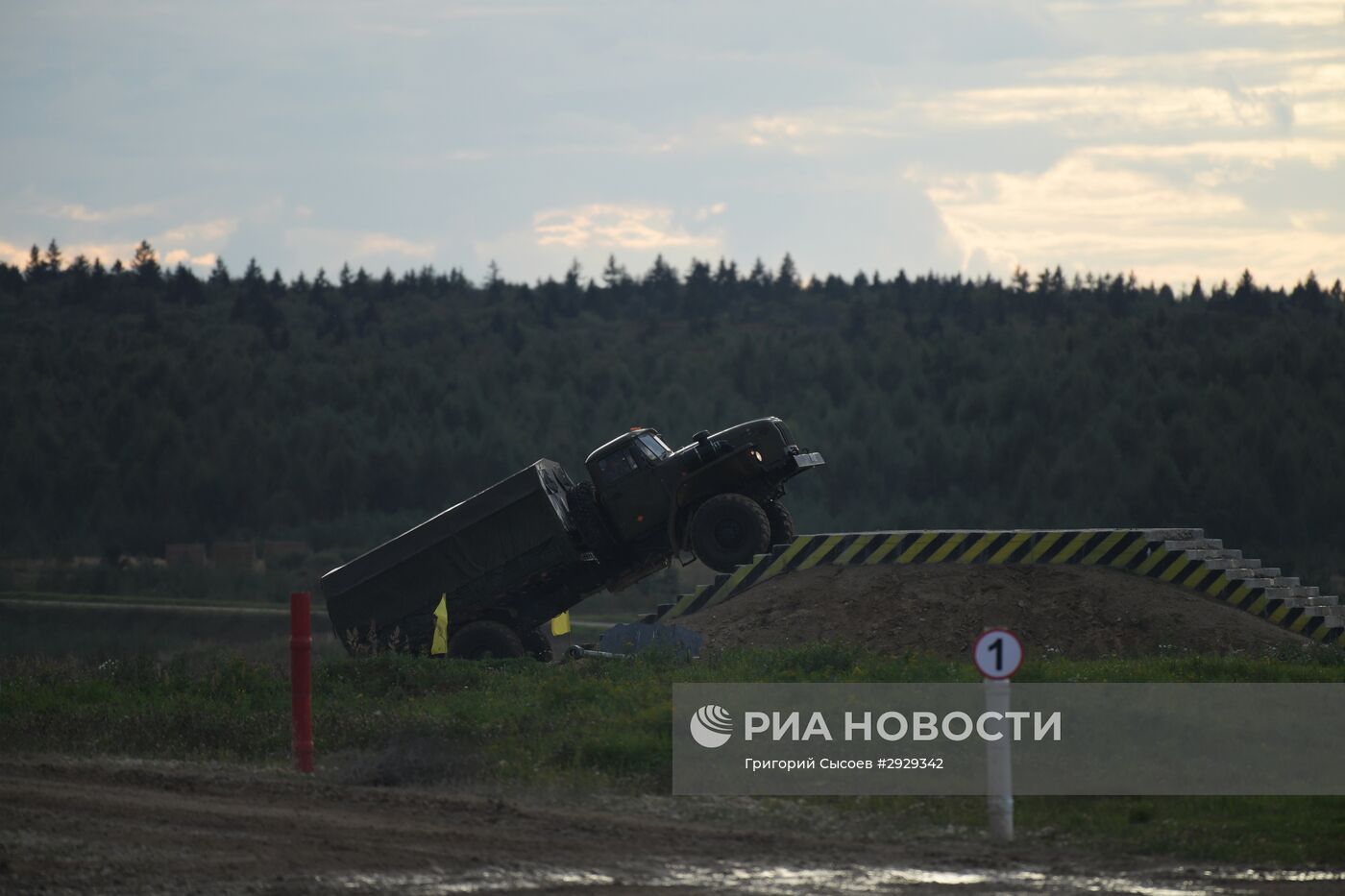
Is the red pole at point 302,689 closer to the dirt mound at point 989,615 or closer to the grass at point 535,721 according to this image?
the grass at point 535,721

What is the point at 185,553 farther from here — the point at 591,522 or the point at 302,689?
the point at 302,689

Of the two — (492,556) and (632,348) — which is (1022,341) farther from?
(492,556)

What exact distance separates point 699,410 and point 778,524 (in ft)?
163

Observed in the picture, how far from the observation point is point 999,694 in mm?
8719

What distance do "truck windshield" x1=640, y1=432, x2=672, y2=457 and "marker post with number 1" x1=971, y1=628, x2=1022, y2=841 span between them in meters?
13.0

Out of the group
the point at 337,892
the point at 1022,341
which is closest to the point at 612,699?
the point at 337,892

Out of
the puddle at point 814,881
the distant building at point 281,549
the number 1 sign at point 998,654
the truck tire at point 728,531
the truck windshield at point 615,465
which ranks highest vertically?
the truck windshield at point 615,465

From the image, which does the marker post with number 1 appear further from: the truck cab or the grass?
the truck cab

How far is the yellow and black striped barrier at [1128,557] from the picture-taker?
18750 mm

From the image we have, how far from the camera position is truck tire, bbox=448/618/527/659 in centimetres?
2050

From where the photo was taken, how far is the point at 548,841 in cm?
870

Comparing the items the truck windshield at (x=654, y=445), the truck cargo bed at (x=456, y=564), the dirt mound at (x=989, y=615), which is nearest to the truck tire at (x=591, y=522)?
the truck cargo bed at (x=456, y=564)

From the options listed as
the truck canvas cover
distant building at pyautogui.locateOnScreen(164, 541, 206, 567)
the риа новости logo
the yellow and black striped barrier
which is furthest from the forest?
the риа новости logo

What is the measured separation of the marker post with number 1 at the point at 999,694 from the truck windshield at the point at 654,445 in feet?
42.5
